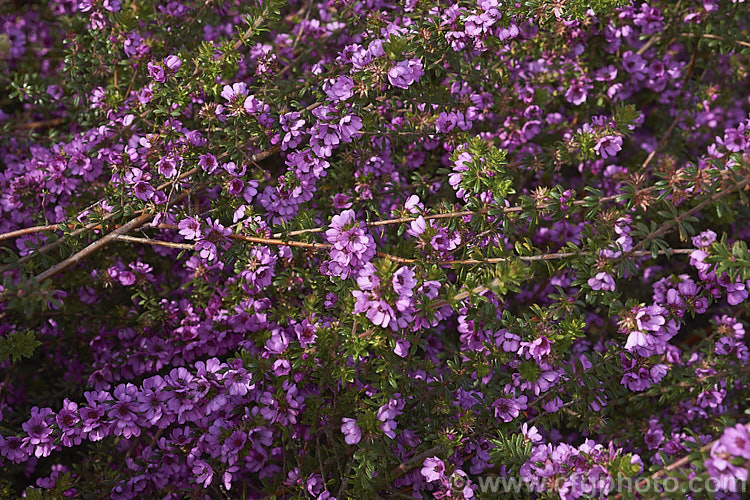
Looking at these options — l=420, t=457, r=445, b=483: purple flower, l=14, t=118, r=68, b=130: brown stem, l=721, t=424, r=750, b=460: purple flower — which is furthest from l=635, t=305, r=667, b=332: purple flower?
l=14, t=118, r=68, b=130: brown stem

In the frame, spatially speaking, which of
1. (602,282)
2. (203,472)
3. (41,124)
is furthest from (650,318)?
(41,124)

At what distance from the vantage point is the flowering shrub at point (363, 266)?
237 cm

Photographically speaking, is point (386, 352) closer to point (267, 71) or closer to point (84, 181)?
point (267, 71)

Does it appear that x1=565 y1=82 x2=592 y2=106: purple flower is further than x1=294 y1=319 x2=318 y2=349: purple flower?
Yes

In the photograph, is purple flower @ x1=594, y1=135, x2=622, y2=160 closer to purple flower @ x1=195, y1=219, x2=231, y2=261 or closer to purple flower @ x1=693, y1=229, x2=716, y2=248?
purple flower @ x1=693, y1=229, x2=716, y2=248

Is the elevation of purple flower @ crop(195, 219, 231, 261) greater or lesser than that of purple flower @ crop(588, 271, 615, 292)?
greater

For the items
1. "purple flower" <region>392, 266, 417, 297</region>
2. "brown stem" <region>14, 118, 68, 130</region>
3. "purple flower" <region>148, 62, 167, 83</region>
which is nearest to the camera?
"purple flower" <region>392, 266, 417, 297</region>

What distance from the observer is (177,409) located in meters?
2.50

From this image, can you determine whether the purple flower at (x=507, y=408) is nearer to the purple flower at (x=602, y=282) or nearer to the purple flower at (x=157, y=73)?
the purple flower at (x=602, y=282)

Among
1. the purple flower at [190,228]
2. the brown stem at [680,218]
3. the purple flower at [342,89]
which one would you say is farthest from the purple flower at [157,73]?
the brown stem at [680,218]

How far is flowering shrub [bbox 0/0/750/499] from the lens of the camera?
237 centimetres

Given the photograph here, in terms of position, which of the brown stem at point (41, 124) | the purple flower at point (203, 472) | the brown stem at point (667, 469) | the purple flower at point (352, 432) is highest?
the brown stem at point (667, 469)

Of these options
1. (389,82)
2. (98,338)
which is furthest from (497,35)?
(98,338)

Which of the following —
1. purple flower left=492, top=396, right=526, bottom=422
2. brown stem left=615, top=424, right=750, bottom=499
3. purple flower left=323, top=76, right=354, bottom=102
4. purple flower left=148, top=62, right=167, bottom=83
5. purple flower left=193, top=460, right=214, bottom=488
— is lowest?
purple flower left=193, top=460, right=214, bottom=488
